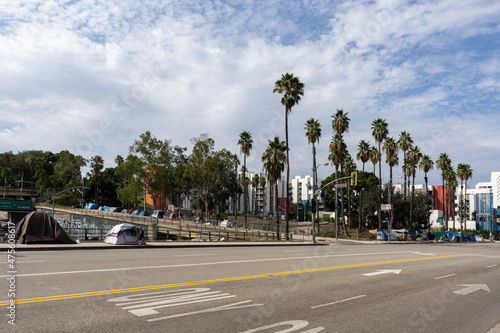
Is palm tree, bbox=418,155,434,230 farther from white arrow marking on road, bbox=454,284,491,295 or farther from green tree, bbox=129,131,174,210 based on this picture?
white arrow marking on road, bbox=454,284,491,295

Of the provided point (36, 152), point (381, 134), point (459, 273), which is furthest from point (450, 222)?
point (36, 152)

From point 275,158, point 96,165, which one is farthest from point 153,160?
point 96,165

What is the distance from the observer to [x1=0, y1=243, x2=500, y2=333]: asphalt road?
6.76 m

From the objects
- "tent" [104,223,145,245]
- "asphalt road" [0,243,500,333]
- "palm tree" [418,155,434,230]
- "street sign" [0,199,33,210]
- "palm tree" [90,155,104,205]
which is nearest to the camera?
"asphalt road" [0,243,500,333]

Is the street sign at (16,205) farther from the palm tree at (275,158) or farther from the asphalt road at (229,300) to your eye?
the palm tree at (275,158)

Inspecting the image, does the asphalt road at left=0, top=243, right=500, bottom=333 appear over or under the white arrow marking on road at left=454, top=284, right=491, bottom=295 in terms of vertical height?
over

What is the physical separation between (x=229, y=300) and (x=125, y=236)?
17.7 m

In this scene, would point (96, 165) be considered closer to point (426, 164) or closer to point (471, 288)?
point (426, 164)

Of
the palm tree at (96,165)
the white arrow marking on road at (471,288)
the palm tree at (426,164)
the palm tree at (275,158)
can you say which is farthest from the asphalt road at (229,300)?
the palm tree at (96,165)

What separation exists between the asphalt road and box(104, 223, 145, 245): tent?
10.5m

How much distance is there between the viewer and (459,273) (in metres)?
16.2

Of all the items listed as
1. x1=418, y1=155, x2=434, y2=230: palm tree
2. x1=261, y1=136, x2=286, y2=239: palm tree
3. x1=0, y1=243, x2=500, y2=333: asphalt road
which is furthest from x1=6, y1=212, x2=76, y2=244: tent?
x1=418, y1=155, x2=434, y2=230: palm tree

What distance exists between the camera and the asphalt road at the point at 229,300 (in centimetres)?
676

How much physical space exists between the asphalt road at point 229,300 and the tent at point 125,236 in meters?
10.5
